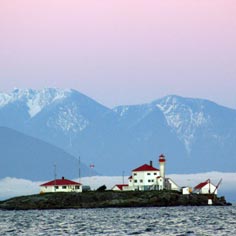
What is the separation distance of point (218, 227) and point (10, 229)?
100 feet

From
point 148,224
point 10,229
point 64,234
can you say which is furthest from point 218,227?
point 10,229

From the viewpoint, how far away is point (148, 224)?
133125mm

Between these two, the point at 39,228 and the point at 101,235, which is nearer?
the point at 101,235

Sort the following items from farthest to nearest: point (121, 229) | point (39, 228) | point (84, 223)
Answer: point (84, 223)
point (39, 228)
point (121, 229)

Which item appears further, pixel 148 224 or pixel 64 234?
pixel 148 224

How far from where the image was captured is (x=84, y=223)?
5541 inches

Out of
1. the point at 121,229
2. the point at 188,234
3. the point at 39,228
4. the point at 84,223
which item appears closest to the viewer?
the point at 188,234

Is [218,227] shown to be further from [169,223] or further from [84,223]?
[84,223]

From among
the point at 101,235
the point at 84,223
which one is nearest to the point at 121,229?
the point at 101,235

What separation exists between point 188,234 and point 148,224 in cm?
2310

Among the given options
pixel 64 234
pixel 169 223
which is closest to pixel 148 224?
pixel 169 223

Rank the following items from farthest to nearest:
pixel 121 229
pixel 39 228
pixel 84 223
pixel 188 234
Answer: pixel 84 223 < pixel 39 228 < pixel 121 229 < pixel 188 234

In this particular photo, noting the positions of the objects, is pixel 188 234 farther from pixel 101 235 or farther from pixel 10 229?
pixel 10 229

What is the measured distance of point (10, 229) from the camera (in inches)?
5236
